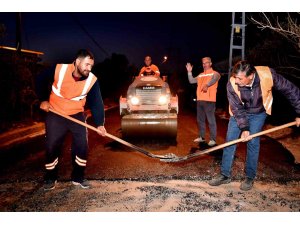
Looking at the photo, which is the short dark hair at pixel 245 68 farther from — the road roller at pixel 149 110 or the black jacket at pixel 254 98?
the road roller at pixel 149 110

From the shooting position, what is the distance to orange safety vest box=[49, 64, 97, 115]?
3982 millimetres

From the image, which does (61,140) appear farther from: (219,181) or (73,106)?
(219,181)

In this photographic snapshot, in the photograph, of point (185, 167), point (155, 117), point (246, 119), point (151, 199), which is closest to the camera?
point (151, 199)

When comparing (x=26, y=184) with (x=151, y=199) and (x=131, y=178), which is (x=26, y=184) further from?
(x=151, y=199)

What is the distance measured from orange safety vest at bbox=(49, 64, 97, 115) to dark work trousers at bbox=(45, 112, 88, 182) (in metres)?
0.14

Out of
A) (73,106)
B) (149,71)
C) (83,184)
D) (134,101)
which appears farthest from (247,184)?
(149,71)

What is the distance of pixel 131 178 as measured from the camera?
4.66 m

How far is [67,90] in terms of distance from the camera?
13.1 feet

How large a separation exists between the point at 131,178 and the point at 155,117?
2853 mm

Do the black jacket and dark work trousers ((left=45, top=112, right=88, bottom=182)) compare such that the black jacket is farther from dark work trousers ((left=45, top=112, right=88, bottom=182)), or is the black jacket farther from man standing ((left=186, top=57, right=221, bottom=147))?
man standing ((left=186, top=57, right=221, bottom=147))

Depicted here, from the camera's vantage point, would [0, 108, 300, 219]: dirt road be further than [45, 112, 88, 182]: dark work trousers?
No

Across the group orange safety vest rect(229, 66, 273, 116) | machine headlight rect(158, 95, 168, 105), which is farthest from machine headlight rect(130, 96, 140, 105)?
orange safety vest rect(229, 66, 273, 116)

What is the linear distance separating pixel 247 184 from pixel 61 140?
9.16ft
